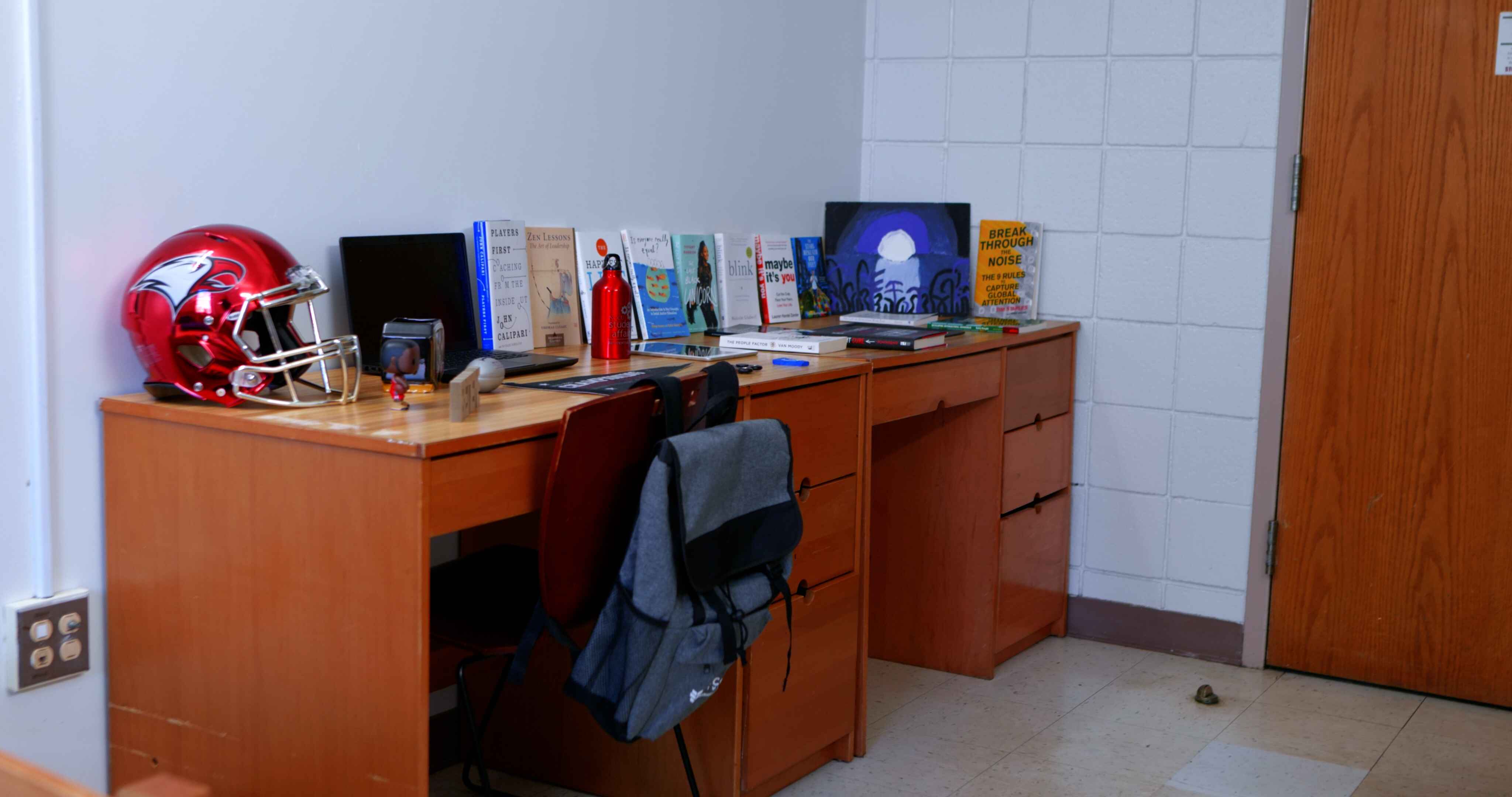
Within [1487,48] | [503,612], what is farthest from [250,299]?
[1487,48]

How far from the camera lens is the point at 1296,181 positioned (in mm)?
3096

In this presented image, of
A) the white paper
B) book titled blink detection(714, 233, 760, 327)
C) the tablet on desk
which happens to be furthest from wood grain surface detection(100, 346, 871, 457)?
the white paper

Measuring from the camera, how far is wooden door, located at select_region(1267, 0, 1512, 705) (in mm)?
2938

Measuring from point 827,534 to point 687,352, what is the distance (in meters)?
0.45

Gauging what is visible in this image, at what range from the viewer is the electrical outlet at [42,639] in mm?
1728

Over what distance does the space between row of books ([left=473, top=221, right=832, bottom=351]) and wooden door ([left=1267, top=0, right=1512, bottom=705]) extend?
1.26m

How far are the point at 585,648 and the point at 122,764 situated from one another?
0.70 m

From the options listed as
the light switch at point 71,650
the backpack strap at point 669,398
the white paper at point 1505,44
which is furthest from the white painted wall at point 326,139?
the white paper at point 1505,44

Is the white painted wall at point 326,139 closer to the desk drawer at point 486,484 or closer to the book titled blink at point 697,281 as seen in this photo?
the book titled blink at point 697,281

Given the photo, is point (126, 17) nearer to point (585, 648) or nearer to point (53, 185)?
point (53, 185)

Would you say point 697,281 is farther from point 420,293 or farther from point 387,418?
point 387,418

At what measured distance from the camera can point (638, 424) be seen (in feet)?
5.87

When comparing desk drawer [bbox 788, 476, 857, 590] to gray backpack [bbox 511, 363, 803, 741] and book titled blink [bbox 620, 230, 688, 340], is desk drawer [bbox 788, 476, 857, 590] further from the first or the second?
book titled blink [bbox 620, 230, 688, 340]

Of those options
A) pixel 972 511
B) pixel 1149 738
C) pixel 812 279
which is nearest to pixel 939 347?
pixel 972 511
